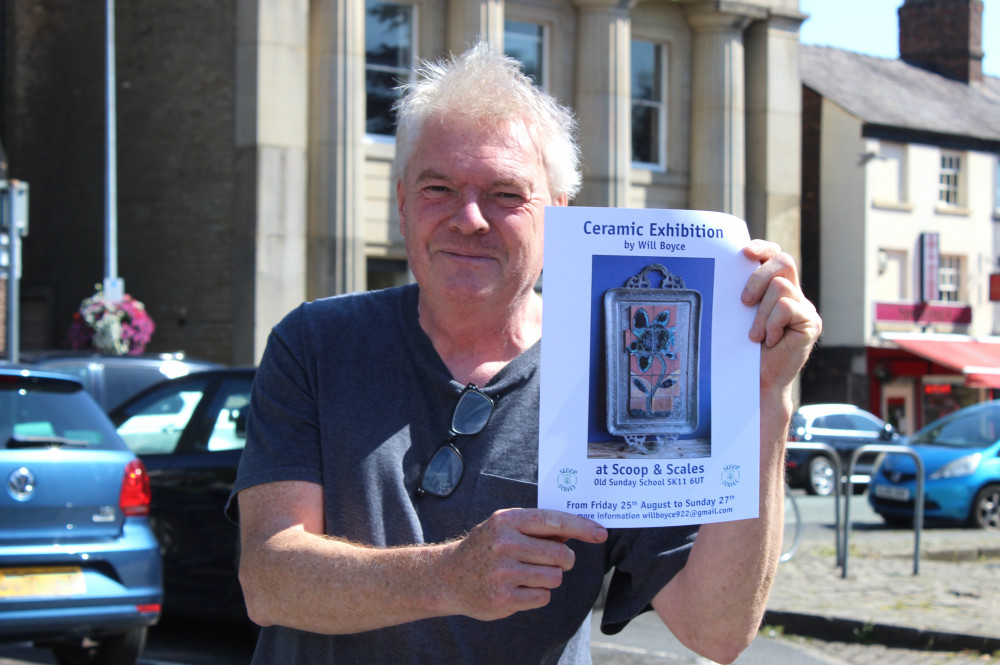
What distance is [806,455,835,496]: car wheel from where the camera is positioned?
21703 millimetres

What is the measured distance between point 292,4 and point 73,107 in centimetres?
685

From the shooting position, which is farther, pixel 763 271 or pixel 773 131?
pixel 773 131

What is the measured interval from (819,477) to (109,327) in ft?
42.3

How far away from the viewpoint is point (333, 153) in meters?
21.1

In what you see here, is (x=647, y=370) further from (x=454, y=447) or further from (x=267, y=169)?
(x=267, y=169)

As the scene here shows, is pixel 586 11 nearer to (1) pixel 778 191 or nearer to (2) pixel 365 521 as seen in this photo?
(1) pixel 778 191

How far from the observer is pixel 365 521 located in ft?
6.93

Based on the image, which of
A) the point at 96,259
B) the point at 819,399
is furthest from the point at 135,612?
the point at 819,399

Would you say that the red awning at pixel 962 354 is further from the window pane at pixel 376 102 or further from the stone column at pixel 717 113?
the window pane at pixel 376 102

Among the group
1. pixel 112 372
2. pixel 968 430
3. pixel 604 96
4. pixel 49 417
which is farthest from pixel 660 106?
pixel 49 417

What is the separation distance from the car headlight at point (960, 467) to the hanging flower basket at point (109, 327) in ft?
40.9

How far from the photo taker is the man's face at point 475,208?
2.18 metres

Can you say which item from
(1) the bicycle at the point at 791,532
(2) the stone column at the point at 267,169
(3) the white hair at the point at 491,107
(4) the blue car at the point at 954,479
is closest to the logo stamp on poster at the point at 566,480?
(3) the white hair at the point at 491,107

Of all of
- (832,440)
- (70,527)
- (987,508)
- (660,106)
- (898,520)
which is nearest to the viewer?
(70,527)
